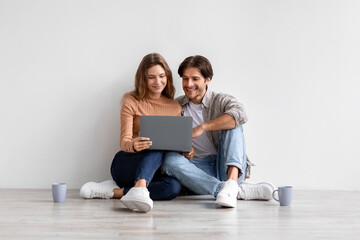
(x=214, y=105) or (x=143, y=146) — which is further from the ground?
(x=214, y=105)

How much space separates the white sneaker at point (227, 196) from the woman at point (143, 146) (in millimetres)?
380

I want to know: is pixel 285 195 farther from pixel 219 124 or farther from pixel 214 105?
pixel 214 105

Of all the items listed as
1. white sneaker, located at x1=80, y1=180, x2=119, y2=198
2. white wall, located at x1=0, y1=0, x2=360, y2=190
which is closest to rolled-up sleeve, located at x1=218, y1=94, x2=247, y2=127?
white wall, located at x1=0, y1=0, x2=360, y2=190

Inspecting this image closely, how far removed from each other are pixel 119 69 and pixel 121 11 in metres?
0.45

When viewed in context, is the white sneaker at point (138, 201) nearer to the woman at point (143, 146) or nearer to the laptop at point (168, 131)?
the woman at point (143, 146)

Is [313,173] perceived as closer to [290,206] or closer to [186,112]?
[290,206]

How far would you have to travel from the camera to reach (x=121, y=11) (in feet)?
10.1

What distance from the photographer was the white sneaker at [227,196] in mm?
2220

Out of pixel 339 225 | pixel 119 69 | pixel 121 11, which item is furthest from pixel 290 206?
pixel 121 11

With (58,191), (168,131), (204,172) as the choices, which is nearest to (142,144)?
(168,131)

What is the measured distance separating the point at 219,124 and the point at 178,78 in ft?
2.10

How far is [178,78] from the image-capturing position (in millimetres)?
3084

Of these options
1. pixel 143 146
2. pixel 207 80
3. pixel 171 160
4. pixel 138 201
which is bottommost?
pixel 138 201

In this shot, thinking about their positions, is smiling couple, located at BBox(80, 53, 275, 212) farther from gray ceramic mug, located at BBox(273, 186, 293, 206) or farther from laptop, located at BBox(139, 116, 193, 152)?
gray ceramic mug, located at BBox(273, 186, 293, 206)
